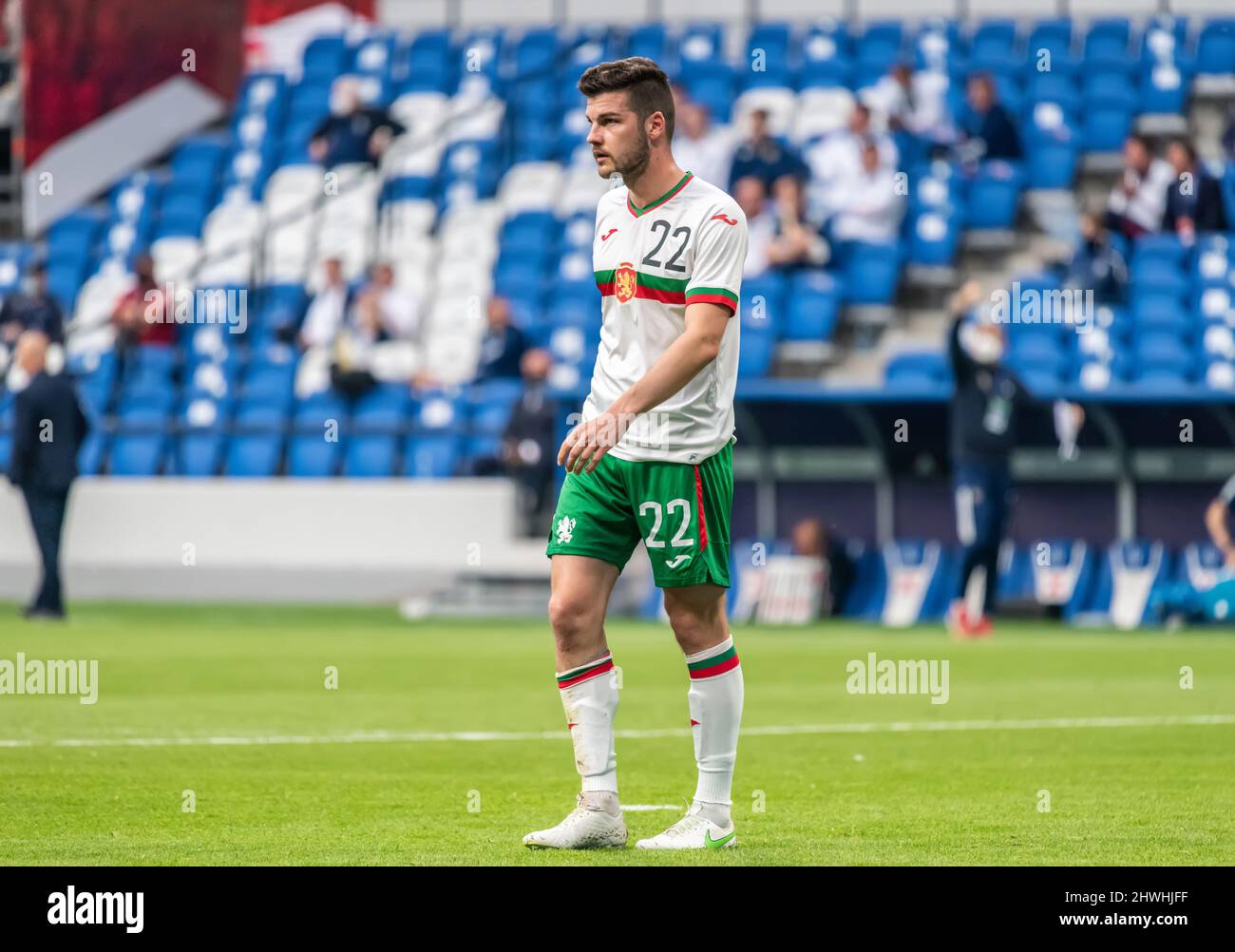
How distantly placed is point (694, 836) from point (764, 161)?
18.9 metres

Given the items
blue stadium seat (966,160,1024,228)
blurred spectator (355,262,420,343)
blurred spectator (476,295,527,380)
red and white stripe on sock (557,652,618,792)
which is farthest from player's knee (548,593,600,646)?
blurred spectator (355,262,420,343)

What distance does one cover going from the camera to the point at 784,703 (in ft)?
44.1

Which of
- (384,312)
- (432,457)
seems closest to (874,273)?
(432,457)

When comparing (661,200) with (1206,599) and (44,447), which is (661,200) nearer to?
(44,447)

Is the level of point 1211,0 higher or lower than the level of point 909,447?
higher

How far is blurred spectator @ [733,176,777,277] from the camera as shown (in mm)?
24975

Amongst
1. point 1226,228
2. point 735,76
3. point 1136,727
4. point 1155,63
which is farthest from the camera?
point 735,76

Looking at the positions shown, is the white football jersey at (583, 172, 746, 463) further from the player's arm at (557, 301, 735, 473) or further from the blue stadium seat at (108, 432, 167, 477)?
the blue stadium seat at (108, 432, 167, 477)

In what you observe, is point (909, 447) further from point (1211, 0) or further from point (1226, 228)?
point (1211, 0)

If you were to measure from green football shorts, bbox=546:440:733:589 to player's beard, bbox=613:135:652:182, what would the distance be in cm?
92

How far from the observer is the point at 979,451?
1948 centimetres

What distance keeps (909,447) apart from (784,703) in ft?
32.9

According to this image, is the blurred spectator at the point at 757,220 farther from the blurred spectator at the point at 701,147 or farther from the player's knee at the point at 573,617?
the player's knee at the point at 573,617

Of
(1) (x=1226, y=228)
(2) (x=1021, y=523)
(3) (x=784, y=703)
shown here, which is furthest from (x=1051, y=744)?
(1) (x=1226, y=228)
